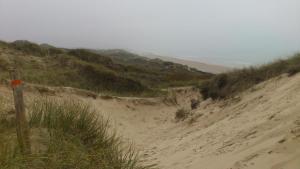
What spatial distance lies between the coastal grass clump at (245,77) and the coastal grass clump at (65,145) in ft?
20.8

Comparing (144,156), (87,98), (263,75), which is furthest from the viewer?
(87,98)

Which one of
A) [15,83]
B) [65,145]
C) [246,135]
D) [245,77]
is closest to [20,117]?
[15,83]

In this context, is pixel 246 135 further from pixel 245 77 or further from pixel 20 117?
pixel 245 77

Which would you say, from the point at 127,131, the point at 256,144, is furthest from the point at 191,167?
the point at 127,131

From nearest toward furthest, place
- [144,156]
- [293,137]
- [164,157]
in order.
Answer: [293,137] → [164,157] → [144,156]

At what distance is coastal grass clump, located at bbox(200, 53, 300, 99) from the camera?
12.7m

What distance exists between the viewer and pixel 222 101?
45.1 feet

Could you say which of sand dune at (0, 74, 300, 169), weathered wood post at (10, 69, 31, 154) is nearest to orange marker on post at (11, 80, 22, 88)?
weathered wood post at (10, 69, 31, 154)

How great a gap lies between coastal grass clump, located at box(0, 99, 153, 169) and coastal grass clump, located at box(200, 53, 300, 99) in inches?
250

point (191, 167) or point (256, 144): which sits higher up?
point (256, 144)

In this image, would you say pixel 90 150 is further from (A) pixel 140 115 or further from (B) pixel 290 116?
(A) pixel 140 115

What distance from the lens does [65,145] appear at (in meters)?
5.41

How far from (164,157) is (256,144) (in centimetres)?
261

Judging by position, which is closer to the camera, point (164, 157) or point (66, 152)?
point (66, 152)
